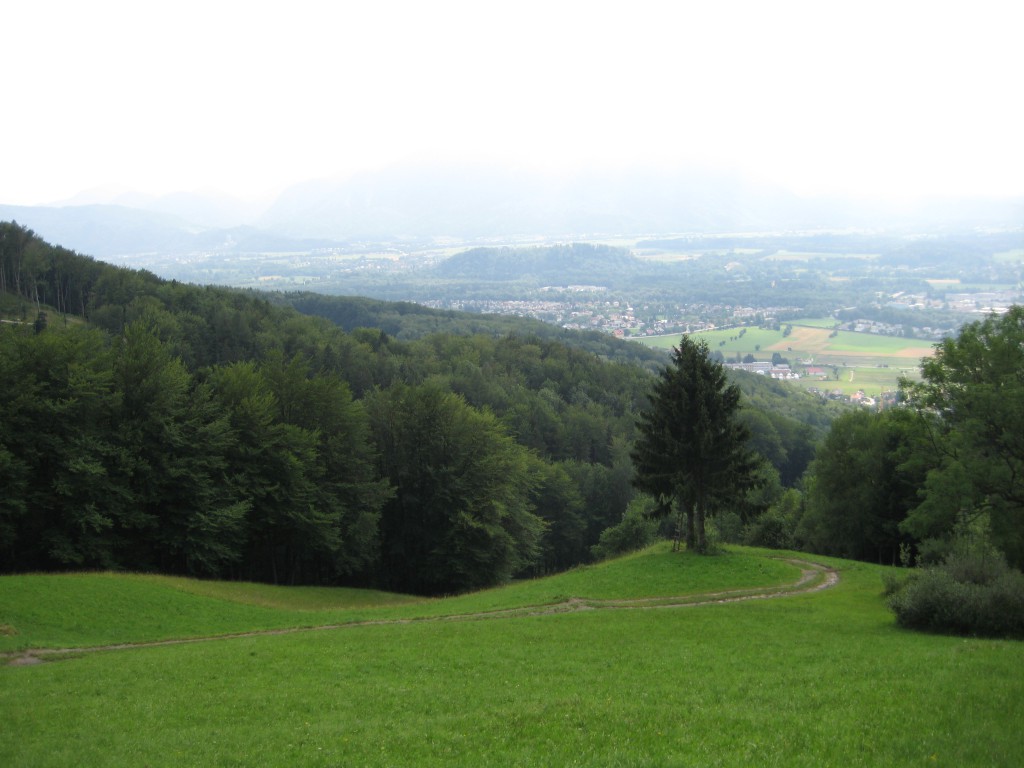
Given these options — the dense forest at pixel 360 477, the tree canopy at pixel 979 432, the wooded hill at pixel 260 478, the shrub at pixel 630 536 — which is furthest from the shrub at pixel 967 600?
the shrub at pixel 630 536

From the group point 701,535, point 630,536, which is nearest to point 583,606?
point 701,535

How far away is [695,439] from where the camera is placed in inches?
1320

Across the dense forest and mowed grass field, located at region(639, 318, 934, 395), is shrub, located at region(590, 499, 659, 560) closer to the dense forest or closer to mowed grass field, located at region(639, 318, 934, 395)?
the dense forest

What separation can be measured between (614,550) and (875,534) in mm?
19317

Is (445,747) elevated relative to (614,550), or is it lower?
elevated

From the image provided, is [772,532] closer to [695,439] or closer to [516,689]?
[695,439]

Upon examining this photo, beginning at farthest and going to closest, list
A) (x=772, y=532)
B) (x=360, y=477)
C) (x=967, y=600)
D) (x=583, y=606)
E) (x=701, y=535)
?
(x=772, y=532) < (x=360, y=477) < (x=701, y=535) < (x=583, y=606) < (x=967, y=600)

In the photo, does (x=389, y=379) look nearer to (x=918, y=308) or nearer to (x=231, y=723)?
(x=231, y=723)

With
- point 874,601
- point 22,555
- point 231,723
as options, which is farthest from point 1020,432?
point 22,555

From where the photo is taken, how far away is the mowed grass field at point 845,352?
13825 cm

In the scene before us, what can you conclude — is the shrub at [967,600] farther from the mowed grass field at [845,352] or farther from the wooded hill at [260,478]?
the mowed grass field at [845,352]

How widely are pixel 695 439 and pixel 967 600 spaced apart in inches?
559

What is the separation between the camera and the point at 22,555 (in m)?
35.4

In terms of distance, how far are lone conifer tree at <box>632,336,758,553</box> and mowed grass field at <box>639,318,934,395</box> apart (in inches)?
3890
